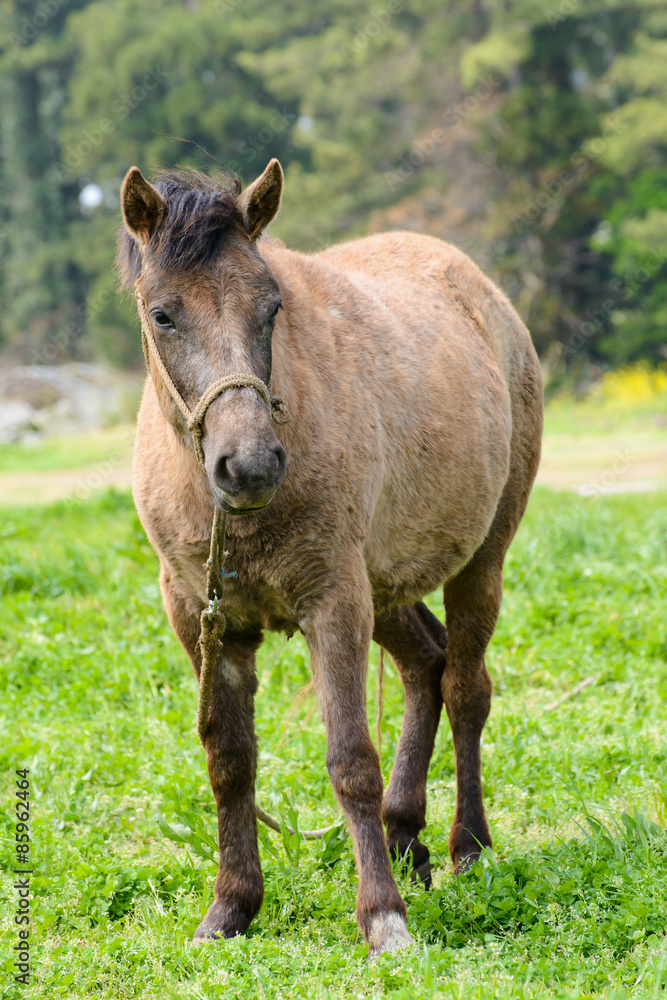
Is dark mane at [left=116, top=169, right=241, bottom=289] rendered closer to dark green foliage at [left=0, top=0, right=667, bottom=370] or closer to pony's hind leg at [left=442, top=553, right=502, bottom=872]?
pony's hind leg at [left=442, top=553, right=502, bottom=872]

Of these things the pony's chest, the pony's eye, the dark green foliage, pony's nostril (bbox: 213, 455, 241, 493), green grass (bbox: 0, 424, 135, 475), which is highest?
the pony's eye

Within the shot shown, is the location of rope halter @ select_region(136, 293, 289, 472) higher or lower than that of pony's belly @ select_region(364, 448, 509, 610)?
higher

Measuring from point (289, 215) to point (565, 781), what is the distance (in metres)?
21.9

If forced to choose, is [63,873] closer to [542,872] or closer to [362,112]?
[542,872]

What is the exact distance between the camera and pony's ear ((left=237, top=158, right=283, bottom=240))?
2.94m

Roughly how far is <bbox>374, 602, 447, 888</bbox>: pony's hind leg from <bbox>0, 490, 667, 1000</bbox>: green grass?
216 millimetres

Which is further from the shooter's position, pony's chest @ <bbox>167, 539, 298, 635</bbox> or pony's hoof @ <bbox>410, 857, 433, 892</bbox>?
pony's hoof @ <bbox>410, 857, 433, 892</bbox>

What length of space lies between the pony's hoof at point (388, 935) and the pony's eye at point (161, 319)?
1.90 meters

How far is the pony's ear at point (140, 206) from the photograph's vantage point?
2812 mm

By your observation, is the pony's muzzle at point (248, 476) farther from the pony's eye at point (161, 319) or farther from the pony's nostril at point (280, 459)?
the pony's eye at point (161, 319)

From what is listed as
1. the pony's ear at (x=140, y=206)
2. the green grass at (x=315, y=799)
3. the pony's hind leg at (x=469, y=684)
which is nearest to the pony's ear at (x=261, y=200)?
the pony's ear at (x=140, y=206)

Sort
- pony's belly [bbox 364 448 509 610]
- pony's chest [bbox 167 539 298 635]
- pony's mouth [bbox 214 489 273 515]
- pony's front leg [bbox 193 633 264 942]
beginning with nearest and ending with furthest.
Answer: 1. pony's mouth [bbox 214 489 273 515]
2. pony's chest [bbox 167 539 298 635]
3. pony's front leg [bbox 193 633 264 942]
4. pony's belly [bbox 364 448 509 610]

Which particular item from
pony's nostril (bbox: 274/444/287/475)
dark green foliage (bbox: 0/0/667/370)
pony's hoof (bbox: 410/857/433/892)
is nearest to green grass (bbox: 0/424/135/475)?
dark green foliage (bbox: 0/0/667/370)

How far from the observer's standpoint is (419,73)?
23469 millimetres
